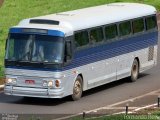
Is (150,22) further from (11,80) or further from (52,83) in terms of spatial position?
(11,80)

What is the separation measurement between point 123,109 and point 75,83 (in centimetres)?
231

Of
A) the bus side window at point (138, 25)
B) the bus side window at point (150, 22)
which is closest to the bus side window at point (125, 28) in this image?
the bus side window at point (138, 25)

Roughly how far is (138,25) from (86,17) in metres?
3.90

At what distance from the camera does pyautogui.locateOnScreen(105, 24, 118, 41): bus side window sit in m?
26.2

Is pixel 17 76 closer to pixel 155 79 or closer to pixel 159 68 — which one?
pixel 155 79

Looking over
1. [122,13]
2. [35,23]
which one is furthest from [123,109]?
[122,13]

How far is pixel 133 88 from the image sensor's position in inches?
1053

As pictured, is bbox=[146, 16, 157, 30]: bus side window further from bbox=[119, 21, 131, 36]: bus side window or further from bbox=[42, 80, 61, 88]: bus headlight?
bbox=[42, 80, 61, 88]: bus headlight

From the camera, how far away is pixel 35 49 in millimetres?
23312

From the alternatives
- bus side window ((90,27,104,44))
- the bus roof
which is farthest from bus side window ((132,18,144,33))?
bus side window ((90,27,104,44))

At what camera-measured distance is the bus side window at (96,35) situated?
25.3m

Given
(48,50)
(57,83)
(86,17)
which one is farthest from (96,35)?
(57,83)

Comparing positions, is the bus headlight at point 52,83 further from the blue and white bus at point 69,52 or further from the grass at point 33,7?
the grass at point 33,7

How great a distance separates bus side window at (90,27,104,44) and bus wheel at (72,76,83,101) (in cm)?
157
